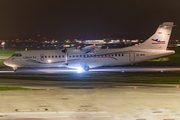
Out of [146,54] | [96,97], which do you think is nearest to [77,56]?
[146,54]

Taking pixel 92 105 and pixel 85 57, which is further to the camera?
pixel 85 57

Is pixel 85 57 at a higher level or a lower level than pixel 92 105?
higher

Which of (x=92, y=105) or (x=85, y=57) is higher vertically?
(x=85, y=57)

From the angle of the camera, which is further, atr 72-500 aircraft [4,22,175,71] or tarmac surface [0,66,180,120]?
atr 72-500 aircraft [4,22,175,71]

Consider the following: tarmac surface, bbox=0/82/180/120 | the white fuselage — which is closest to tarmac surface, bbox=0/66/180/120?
tarmac surface, bbox=0/82/180/120

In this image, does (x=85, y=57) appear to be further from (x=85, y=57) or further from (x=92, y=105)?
(x=92, y=105)

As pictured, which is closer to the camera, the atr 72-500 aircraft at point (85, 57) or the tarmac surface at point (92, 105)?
the tarmac surface at point (92, 105)

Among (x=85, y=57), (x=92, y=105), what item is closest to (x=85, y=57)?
(x=85, y=57)

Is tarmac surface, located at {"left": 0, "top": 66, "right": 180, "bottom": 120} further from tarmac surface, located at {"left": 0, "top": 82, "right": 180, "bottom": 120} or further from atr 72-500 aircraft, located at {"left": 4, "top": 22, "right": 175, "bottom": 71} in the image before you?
atr 72-500 aircraft, located at {"left": 4, "top": 22, "right": 175, "bottom": 71}

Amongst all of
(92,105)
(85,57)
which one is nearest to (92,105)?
(92,105)

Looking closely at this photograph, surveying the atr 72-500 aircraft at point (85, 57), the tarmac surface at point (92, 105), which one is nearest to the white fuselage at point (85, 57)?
the atr 72-500 aircraft at point (85, 57)

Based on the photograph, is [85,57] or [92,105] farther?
[85,57]

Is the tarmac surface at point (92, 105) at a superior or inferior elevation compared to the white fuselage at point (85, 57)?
inferior

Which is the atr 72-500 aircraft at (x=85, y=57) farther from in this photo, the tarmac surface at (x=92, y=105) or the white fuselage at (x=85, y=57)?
the tarmac surface at (x=92, y=105)
